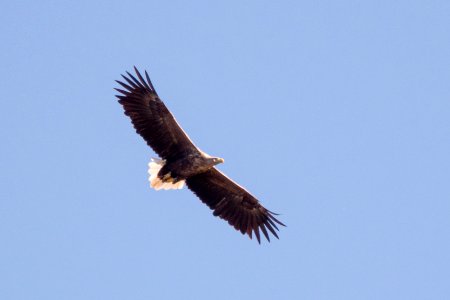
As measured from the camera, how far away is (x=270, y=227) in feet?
60.7

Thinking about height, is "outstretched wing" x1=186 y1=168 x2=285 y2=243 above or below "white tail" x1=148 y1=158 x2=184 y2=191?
above

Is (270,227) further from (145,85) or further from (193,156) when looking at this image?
(145,85)

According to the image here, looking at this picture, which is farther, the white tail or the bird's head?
the white tail

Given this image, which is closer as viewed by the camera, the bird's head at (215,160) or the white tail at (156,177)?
the bird's head at (215,160)

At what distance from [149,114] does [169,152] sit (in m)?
0.77

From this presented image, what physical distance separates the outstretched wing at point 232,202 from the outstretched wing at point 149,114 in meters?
0.83

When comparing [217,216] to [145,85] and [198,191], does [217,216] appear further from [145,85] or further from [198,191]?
[145,85]

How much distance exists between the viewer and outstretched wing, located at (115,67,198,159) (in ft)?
57.7

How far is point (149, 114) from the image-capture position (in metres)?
17.7

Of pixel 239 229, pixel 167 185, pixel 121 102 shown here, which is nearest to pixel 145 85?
pixel 121 102

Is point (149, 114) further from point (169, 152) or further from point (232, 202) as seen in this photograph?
point (232, 202)

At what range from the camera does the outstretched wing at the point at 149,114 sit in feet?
57.7

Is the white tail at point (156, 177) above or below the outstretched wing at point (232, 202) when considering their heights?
below

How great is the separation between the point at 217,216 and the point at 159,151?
169 cm
